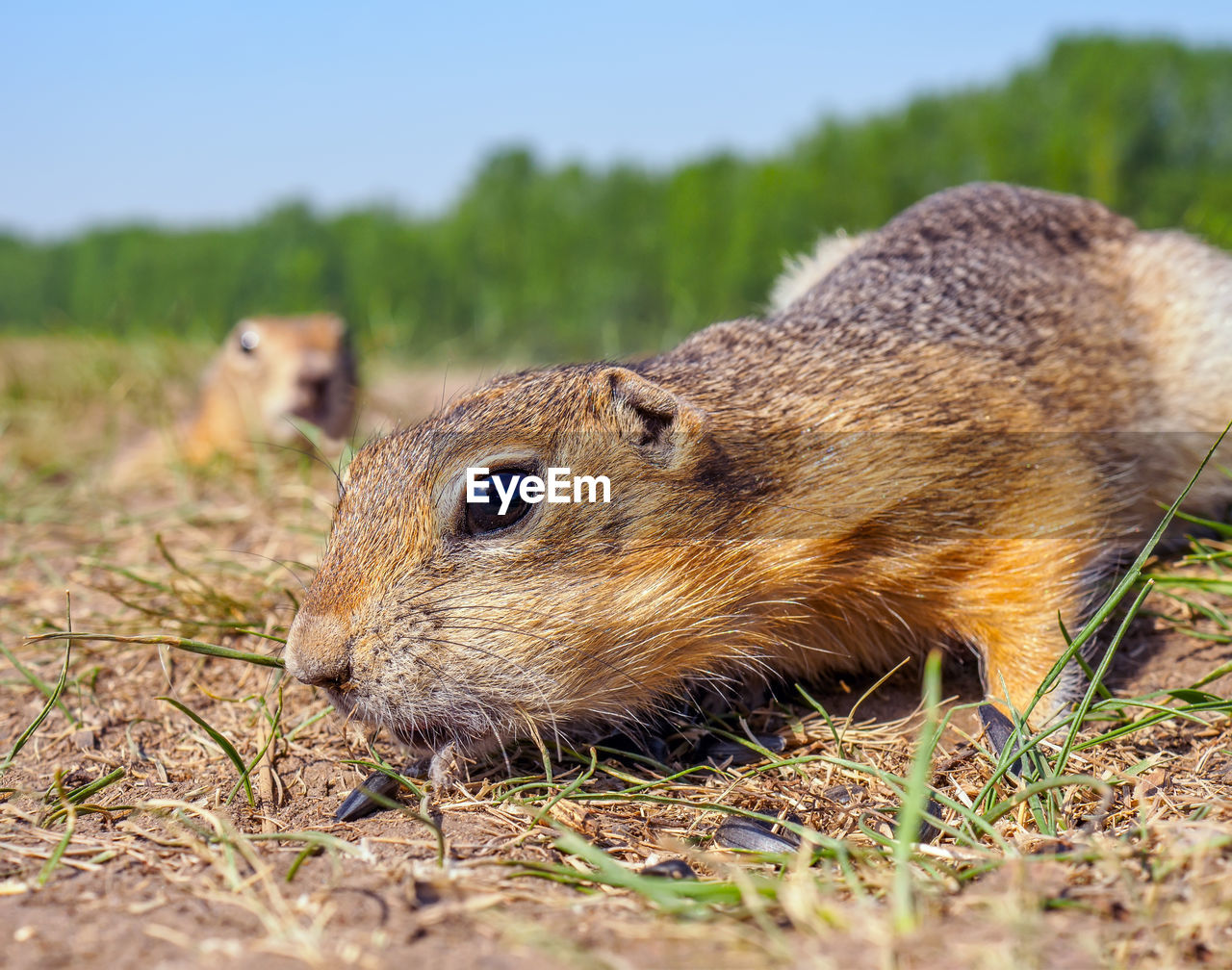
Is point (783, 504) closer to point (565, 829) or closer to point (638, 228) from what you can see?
point (565, 829)

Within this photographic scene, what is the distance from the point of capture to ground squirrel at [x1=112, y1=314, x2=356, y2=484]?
9.39 metres

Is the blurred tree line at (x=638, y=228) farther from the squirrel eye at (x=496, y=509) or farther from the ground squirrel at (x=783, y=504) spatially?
the squirrel eye at (x=496, y=509)

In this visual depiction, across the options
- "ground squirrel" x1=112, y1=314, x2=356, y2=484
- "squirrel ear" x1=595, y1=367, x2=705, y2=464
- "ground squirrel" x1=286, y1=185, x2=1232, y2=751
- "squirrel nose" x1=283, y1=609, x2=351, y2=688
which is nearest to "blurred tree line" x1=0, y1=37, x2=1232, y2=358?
"ground squirrel" x1=112, y1=314, x2=356, y2=484

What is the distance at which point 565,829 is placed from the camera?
119 inches

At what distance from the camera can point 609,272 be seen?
18.7 meters

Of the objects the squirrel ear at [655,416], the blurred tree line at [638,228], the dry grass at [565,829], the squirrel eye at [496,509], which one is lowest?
the dry grass at [565,829]

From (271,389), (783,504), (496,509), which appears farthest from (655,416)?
(271,389)

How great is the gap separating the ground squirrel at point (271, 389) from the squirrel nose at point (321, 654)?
20.3ft

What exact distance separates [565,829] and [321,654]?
93cm

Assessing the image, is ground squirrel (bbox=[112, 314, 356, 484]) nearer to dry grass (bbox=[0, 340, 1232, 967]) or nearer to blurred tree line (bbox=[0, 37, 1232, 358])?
blurred tree line (bbox=[0, 37, 1232, 358])

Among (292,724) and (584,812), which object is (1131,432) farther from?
(292,724)

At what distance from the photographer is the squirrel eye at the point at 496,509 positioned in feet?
11.3

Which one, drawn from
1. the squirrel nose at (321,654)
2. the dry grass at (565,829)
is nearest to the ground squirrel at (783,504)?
the squirrel nose at (321,654)

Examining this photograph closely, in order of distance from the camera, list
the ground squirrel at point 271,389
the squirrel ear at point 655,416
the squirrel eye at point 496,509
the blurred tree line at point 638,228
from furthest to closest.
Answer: the blurred tree line at point 638,228 → the ground squirrel at point 271,389 → the squirrel ear at point 655,416 → the squirrel eye at point 496,509
